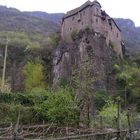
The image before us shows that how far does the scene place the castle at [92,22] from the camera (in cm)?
7175

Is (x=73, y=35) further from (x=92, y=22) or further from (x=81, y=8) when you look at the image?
(x=81, y=8)

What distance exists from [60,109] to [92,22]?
3629 cm

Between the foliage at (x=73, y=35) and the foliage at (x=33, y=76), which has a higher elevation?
the foliage at (x=73, y=35)

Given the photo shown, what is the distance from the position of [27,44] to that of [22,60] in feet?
24.0

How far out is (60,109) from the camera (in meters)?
37.3

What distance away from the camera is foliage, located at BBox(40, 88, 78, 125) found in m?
37.2

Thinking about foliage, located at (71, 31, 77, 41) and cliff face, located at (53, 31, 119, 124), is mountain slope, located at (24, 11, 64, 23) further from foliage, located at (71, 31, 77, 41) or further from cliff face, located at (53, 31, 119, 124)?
cliff face, located at (53, 31, 119, 124)

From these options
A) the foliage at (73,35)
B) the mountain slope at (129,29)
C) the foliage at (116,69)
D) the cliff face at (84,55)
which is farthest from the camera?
the mountain slope at (129,29)

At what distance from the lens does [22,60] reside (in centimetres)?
7750

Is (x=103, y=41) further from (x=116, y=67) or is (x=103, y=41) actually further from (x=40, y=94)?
(x=40, y=94)

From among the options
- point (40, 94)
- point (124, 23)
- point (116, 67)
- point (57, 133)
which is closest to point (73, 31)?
point (116, 67)

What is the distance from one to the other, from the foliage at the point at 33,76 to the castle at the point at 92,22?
9172mm

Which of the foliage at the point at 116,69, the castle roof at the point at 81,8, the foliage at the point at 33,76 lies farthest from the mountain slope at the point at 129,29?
the foliage at the point at 33,76

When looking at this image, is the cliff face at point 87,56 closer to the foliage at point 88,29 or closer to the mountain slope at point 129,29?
the foliage at point 88,29
